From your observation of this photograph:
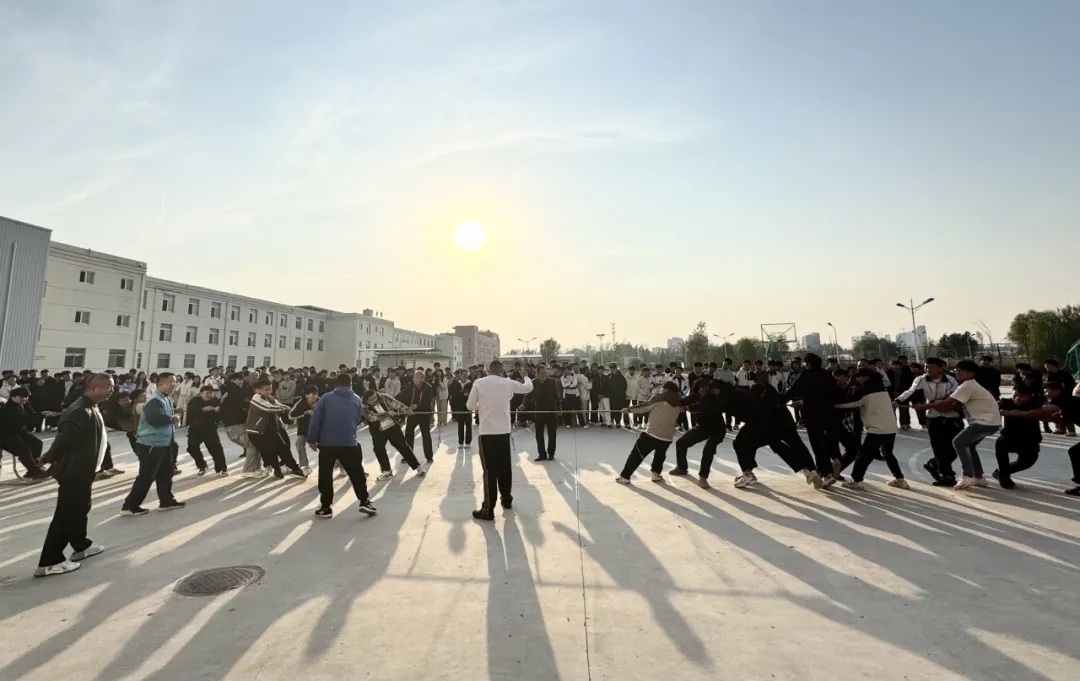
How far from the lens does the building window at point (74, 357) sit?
29484 millimetres

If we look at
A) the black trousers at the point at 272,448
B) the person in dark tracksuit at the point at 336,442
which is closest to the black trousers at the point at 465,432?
the black trousers at the point at 272,448

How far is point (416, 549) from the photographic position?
472cm

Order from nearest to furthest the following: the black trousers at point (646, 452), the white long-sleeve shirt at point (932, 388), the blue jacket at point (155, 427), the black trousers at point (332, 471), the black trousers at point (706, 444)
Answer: the black trousers at point (332, 471), the blue jacket at point (155, 427), the black trousers at point (706, 444), the black trousers at point (646, 452), the white long-sleeve shirt at point (932, 388)

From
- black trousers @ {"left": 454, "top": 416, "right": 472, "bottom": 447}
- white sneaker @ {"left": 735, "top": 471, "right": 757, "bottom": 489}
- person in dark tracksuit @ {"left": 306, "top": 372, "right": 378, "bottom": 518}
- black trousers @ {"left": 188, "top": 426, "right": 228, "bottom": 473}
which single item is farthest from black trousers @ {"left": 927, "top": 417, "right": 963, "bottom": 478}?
black trousers @ {"left": 188, "top": 426, "right": 228, "bottom": 473}

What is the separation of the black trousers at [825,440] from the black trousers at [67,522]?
8.79m

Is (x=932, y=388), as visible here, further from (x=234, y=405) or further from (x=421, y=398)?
(x=234, y=405)

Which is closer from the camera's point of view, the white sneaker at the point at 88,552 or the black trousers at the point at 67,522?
the black trousers at the point at 67,522

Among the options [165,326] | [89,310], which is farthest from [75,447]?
[165,326]

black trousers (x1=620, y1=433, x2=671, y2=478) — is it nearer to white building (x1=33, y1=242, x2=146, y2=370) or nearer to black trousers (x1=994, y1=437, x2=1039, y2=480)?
black trousers (x1=994, y1=437, x2=1039, y2=480)

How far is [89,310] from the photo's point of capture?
101ft

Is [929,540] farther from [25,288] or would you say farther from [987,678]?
[25,288]

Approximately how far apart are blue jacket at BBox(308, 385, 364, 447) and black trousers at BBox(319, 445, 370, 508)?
90 millimetres

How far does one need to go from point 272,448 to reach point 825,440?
9.09m

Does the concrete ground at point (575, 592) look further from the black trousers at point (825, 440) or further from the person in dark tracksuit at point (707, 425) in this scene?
the person in dark tracksuit at point (707, 425)
